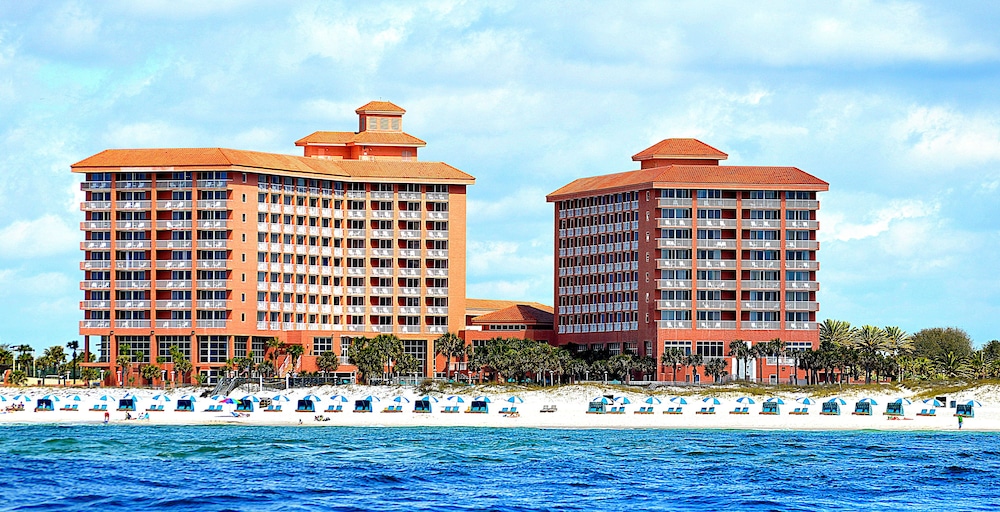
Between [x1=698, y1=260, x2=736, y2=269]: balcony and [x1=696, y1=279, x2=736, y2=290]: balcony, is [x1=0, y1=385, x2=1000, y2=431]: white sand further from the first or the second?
[x1=698, y1=260, x2=736, y2=269]: balcony

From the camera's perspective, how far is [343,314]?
649ft

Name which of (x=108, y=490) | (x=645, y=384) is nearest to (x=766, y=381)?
(x=645, y=384)

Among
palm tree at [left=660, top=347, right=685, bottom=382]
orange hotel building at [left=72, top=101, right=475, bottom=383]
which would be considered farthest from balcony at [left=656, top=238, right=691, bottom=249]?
orange hotel building at [left=72, top=101, right=475, bottom=383]

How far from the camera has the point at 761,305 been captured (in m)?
187

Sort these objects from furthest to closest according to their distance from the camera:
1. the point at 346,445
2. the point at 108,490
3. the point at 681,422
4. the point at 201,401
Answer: the point at 201,401 < the point at 681,422 < the point at 346,445 < the point at 108,490

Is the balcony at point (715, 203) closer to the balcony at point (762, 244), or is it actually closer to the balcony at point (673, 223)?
the balcony at point (673, 223)

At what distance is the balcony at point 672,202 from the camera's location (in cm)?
18675

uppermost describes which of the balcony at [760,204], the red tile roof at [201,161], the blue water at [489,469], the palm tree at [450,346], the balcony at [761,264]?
the red tile roof at [201,161]

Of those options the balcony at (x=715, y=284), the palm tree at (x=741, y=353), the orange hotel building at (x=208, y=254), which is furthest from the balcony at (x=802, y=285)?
the orange hotel building at (x=208, y=254)

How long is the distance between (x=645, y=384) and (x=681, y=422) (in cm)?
3613

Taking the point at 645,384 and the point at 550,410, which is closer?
the point at 550,410

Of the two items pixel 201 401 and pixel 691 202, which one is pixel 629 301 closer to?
pixel 691 202

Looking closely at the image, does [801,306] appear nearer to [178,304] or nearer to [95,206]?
[178,304]

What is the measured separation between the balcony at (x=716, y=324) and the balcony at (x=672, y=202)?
13.6 m
